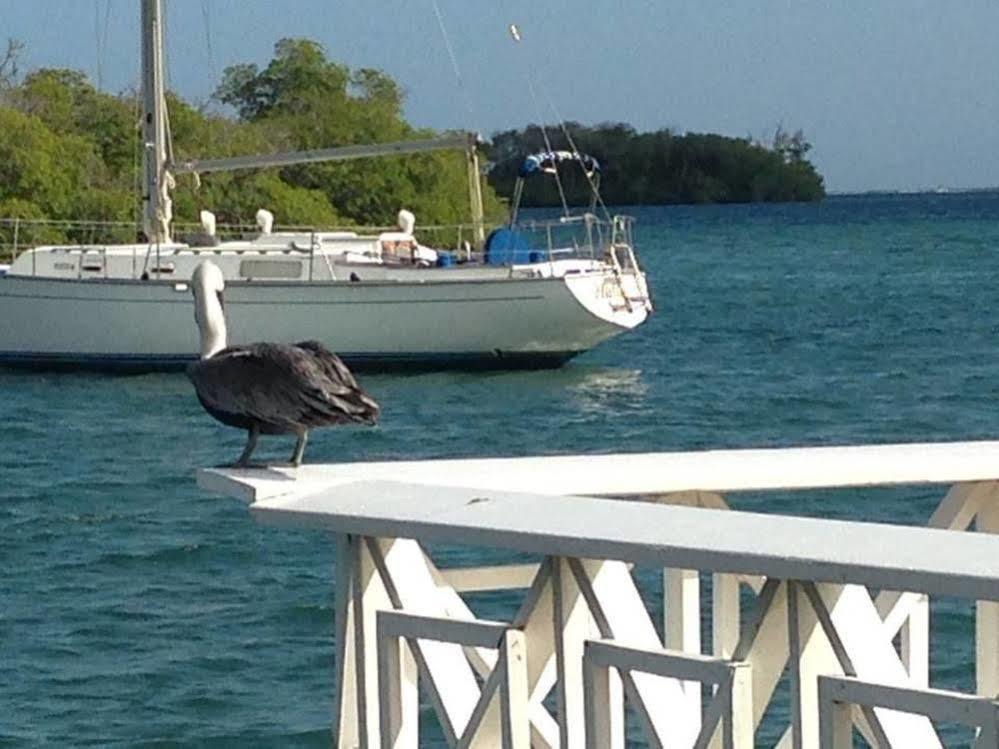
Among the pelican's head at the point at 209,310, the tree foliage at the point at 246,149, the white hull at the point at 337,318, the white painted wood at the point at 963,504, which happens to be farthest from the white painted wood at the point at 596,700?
the tree foliage at the point at 246,149

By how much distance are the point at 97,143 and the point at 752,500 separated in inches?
1715

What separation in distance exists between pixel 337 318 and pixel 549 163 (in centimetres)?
561

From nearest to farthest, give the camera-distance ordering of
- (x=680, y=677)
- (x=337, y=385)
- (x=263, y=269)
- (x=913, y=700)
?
(x=913, y=700) → (x=680, y=677) → (x=337, y=385) → (x=263, y=269)

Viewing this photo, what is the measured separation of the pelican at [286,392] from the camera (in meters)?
4.99

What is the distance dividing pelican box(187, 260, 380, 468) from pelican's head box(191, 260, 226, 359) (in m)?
0.29

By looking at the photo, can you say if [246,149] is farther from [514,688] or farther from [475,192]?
[514,688]

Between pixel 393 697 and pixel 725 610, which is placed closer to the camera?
pixel 393 697

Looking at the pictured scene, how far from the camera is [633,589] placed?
3959mm

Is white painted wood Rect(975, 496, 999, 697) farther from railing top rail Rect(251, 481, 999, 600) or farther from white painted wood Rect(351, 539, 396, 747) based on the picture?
white painted wood Rect(351, 539, 396, 747)

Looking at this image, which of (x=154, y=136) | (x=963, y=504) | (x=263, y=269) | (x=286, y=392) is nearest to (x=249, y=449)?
(x=286, y=392)

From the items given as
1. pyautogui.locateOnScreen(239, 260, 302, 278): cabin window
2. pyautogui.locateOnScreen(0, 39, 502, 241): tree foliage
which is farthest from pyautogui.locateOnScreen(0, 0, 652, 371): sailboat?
pyautogui.locateOnScreen(0, 39, 502, 241): tree foliage

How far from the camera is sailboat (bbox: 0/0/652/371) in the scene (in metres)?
32.8

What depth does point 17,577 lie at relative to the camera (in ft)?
58.8

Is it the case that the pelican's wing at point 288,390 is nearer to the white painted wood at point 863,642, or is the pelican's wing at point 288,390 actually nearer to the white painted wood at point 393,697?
the white painted wood at point 393,697
